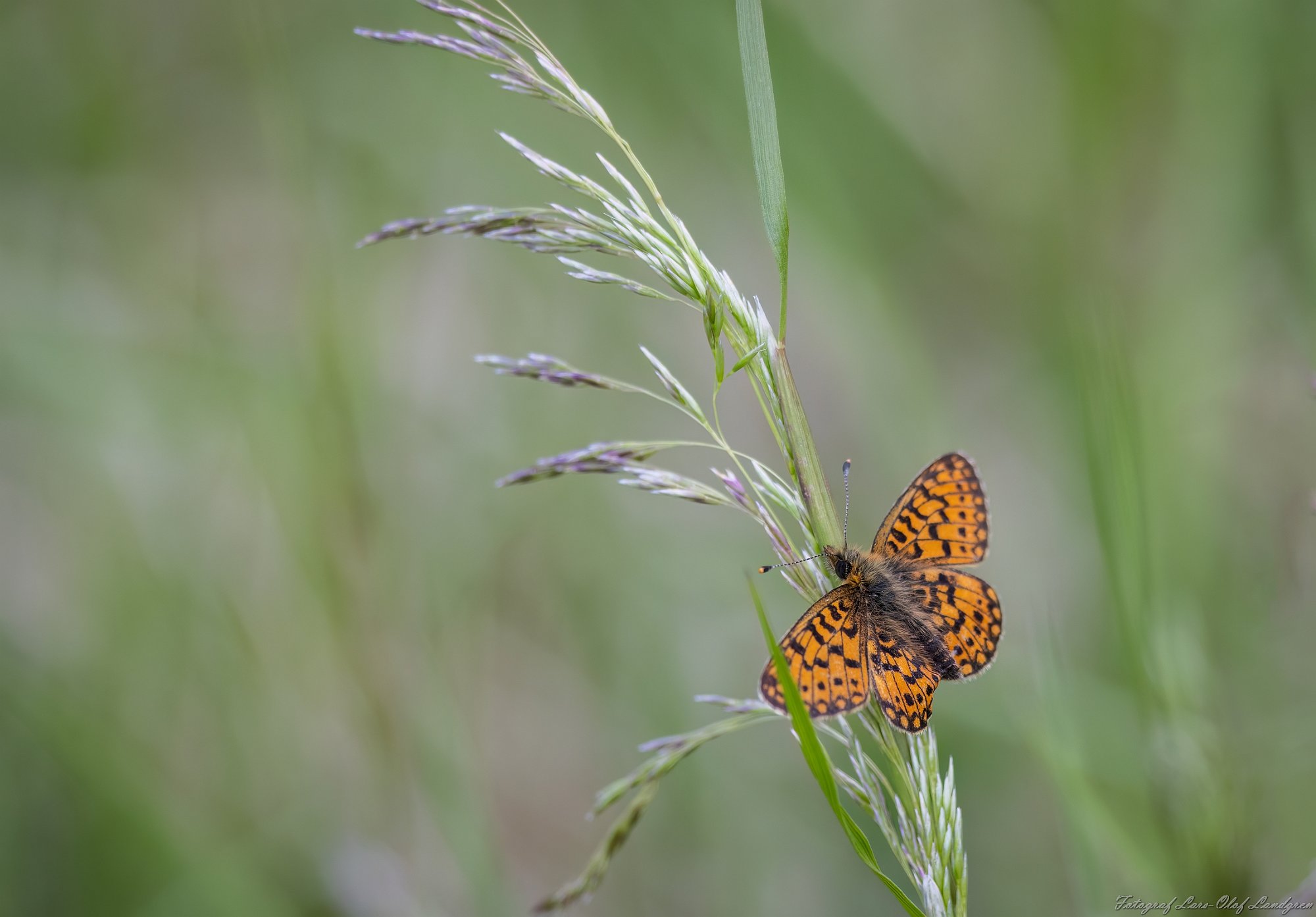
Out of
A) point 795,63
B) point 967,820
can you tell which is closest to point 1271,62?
point 795,63

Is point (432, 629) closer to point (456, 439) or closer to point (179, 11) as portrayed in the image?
point (456, 439)

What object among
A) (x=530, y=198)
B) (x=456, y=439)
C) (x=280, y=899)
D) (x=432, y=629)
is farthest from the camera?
(x=530, y=198)

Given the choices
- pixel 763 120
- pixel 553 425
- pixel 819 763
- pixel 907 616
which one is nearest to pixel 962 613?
pixel 907 616

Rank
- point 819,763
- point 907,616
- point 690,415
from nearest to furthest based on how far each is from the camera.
A: 1. point 819,763
2. point 690,415
3. point 907,616

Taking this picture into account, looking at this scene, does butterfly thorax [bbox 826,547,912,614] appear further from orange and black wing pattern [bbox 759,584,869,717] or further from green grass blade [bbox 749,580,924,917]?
green grass blade [bbox 749,580,924,917]

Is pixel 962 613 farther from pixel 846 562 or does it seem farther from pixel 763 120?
pixel 763 120

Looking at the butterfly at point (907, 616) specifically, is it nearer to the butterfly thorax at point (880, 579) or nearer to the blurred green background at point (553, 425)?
the butterfly thorax at point (880, 579)
